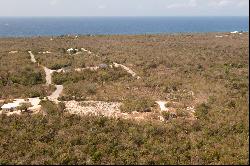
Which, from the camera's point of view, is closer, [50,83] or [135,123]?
[135,123]

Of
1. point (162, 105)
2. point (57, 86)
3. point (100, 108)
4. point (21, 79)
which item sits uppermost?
point (21, 79)

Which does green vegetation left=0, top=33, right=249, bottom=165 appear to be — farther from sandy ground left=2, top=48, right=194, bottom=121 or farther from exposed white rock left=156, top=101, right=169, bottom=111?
sandy ground left=2, top=48, right=194, bottom=121

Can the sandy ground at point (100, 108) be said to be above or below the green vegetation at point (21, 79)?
below

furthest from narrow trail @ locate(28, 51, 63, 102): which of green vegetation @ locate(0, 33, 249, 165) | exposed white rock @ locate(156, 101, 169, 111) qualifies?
exposed white rock @ locate(156, 101, 169, 111)

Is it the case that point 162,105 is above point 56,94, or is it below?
below

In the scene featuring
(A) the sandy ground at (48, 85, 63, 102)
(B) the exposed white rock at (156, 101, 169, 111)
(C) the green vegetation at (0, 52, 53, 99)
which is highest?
(C) the green vegetation at (0, 52, 53, 99)

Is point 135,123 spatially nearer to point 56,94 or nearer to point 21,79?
point 56,94

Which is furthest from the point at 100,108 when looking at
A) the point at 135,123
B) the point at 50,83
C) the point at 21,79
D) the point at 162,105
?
the point at 21,79

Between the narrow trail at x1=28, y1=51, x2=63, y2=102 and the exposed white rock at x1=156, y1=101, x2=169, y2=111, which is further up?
the narrow trail at x1=28, y1=51, x2=63, y2=102

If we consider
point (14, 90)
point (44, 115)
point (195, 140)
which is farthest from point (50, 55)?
point (195, 140)

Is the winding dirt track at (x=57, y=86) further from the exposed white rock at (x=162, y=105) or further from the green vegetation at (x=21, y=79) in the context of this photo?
the green vegetation at (x=21, y=79)

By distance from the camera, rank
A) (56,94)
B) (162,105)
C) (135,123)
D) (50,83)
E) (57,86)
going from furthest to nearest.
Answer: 1. (50,83)
2. (57,86)
3. (56,94)
4. (162,105)
5. (135,123)

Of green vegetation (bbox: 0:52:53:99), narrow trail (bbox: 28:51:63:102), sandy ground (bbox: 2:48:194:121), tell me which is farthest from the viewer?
green vegetation (bbox: 0:52:53:99)

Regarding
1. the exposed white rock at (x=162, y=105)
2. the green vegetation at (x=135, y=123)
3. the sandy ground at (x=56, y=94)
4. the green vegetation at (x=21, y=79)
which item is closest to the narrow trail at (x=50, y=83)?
the sandy ground at (x=56, y=94)
